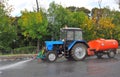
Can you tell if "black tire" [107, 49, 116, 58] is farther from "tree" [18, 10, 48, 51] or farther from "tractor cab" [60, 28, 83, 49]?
"tree" [18, 10, 48, 51]

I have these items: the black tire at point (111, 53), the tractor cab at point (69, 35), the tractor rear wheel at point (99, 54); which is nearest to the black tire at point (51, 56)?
the tractor cab at point (69, 35)

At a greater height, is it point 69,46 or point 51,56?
point 69,46

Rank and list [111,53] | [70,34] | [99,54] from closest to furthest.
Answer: [70,34], [99,54], [111,53]

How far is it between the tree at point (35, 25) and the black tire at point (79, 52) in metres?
17.6

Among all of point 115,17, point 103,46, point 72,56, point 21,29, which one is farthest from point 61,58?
point 115,17

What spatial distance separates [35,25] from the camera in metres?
44.4

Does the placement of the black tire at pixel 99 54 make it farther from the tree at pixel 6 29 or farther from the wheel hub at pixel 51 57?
the tree at pixel 6 29

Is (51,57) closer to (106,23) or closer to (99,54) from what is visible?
(99,54)

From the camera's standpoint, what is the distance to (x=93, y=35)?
4672cm

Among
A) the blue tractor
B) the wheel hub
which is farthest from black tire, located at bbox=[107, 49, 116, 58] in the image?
the wheel hub

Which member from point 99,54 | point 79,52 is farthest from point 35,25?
point 79,52

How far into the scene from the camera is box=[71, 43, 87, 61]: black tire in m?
26.5

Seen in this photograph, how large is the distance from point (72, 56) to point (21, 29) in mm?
21983

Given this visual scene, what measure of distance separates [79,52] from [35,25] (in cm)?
1822
